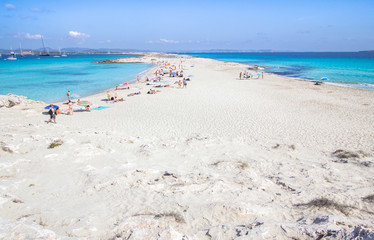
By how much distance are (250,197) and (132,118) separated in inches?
407

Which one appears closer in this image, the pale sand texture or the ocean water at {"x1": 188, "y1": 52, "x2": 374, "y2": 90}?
the pale sand texture

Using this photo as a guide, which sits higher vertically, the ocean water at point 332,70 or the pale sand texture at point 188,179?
the ocean water at point 332,70

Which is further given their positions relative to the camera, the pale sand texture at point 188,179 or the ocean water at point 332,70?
the ocean water at point 332,70

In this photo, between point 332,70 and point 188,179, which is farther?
point 332,70

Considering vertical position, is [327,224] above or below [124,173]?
above

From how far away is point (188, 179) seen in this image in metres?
6.02

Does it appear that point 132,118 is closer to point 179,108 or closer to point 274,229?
point 179,108

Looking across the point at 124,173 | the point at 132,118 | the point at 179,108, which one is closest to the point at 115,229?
the point at 124,173

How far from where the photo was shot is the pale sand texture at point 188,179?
4.06 m

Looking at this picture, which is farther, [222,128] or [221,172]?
[222,128]

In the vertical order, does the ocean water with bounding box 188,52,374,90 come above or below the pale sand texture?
above

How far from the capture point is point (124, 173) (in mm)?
6289

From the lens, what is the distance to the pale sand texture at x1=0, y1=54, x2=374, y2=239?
13.3 feet

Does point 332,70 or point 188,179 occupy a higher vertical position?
point 332,70
